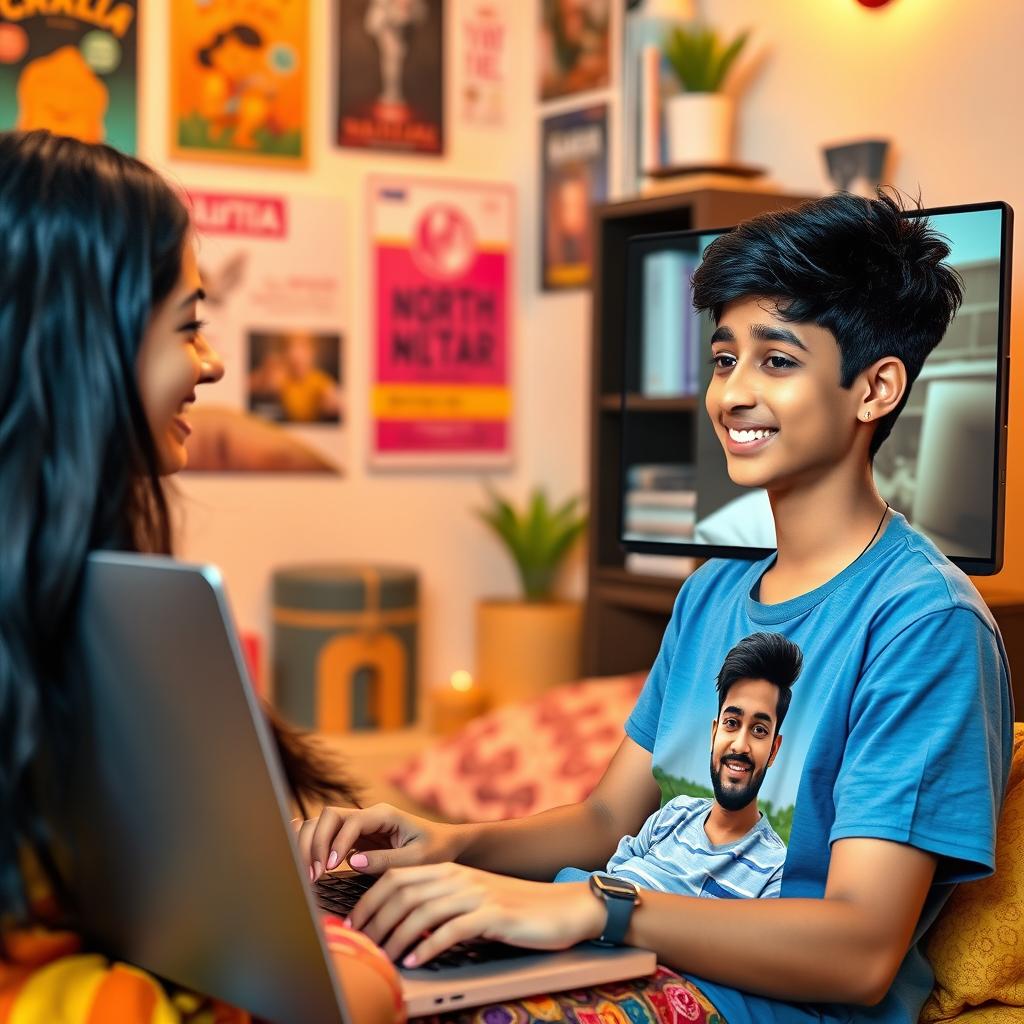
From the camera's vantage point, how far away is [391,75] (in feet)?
13.8

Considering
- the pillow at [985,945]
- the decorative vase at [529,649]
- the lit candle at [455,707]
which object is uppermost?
the pillow at [985,945]

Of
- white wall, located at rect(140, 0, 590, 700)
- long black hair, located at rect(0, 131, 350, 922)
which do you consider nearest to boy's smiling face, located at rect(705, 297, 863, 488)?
long black hair, located at rect(0, 131, 350, 922)

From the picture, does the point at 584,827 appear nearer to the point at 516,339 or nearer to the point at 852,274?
the point at 852,274

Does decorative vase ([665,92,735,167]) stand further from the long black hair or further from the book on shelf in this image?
the long black hair

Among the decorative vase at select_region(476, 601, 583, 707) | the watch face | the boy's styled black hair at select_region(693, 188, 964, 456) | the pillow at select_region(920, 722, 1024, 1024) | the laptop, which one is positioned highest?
A: the boy's styled black hair at select_region(693, 188, 964, 456)

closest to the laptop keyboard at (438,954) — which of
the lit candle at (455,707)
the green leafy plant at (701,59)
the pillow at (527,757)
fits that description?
the pillow at (527,757)

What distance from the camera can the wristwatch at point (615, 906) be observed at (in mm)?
1126

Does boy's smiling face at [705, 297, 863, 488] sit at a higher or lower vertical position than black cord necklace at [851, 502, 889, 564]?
higher

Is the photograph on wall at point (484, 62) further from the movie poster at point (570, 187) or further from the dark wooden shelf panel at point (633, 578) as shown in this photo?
the dark wooden shelf panel at point (633, 578)

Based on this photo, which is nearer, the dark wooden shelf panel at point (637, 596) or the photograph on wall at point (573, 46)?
the dark wooden shelf panel at point (637, 596)

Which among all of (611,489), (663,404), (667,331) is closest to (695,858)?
(663,404)

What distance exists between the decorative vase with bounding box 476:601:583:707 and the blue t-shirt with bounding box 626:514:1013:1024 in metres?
2.64

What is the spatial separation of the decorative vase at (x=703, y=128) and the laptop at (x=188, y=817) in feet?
8.33

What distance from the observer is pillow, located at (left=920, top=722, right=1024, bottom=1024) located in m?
1.29
